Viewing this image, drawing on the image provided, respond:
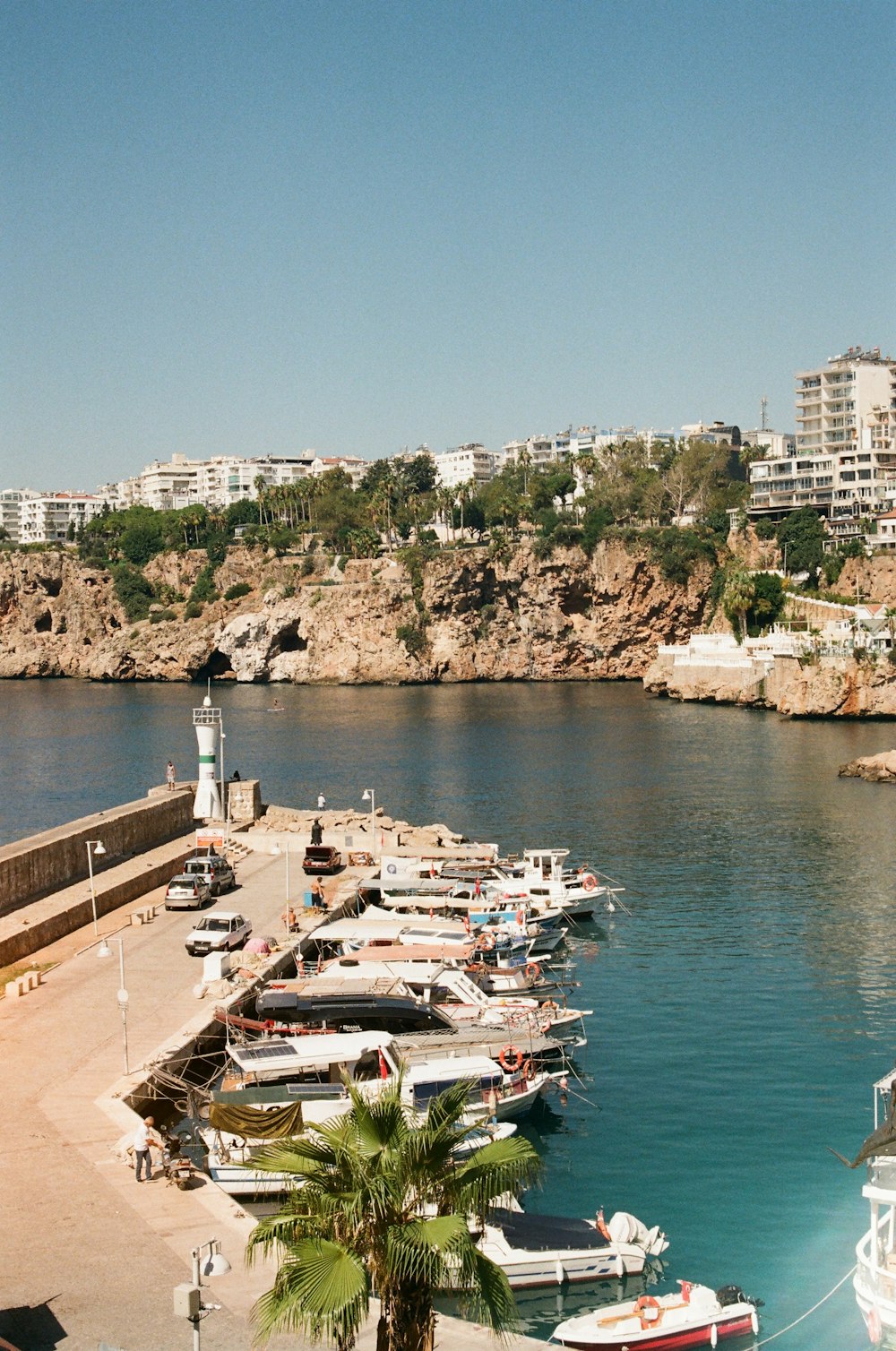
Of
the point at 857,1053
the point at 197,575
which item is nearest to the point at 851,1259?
the point at 857,1053

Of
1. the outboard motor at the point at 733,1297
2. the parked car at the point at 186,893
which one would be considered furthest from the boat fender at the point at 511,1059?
the parked car at the point at 186,893

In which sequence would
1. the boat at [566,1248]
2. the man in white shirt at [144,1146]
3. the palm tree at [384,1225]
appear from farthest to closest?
the boat at [566,1248]
the man in white shirt at [144,1146]
the palm tree at [384,1225]

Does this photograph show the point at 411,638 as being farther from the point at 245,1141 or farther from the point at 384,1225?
the point at 384,1225

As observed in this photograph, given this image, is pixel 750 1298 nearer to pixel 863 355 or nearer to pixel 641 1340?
pixel 641 1340

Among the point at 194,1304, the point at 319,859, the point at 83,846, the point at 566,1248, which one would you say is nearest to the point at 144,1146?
the point at 566,1248

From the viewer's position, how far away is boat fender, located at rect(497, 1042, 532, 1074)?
88.9ft

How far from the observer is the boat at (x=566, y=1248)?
64.1 feet

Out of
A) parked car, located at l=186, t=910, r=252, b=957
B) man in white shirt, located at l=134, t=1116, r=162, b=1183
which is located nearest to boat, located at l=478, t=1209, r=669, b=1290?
man in white shirt, located at l=134, t=1116, r=162, b=1183

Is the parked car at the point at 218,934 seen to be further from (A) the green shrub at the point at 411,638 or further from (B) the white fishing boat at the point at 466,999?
(A) the green shrub at the point at 411,638

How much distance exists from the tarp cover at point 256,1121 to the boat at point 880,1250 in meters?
8.97

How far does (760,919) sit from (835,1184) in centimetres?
1994

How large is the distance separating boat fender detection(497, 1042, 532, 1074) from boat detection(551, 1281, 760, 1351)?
27.8 ft

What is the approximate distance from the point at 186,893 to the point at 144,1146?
17.7 m

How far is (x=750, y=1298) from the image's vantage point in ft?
62.6
